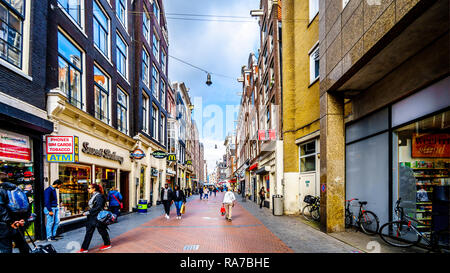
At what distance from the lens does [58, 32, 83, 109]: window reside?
10188mm

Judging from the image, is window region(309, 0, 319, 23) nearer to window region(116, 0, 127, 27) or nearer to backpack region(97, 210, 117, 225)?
window region(116, 0, 127, 27)

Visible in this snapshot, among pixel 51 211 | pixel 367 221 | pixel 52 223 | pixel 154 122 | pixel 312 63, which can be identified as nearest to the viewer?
pixel 51 211

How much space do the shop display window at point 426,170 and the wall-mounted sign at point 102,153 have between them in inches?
455

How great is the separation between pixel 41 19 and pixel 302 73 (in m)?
11.7

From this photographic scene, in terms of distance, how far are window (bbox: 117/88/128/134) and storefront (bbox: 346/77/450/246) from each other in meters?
13.2

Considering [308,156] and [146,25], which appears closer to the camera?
[308,156]

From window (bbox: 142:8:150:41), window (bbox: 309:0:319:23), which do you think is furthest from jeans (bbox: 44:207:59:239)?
window (bbox: 142:8:150:41)

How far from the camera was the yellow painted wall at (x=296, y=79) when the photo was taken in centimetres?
1370

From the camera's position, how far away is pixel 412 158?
751 cm

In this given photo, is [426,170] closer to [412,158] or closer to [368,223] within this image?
[412,158]

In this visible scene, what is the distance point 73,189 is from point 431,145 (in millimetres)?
12281

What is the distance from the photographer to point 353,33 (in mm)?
7789

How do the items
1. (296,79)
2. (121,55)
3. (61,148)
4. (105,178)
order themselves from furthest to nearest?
(121,55), (296,79), (105,178), (61,148)

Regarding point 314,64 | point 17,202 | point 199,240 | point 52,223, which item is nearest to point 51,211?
point 52,223
